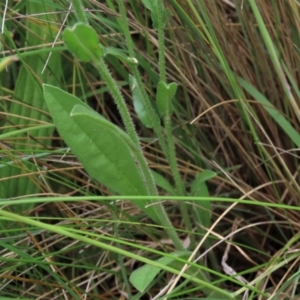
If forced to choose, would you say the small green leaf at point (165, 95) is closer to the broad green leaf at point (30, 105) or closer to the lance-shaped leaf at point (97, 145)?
the lance-shaped leaf at point (97, 145)

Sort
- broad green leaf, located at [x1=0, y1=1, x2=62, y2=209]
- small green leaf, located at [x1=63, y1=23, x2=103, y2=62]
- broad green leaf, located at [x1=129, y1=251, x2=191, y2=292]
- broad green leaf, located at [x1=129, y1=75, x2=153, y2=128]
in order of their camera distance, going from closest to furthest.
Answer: small green leaf, located at [x1=63, y1=23, x2=103, y2=62], broad green leaf, located at [x1=129, y1=251, x2=191, y2=292], broad green leaf, located at [x1=129, y1=75, x2=153, y2=128], broad green leaf, located at [x1=0, y1=1, x2=62, y2=209]

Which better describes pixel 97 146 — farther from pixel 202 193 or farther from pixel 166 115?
pixel 202 193

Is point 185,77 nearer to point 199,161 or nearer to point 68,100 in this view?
point 199,161

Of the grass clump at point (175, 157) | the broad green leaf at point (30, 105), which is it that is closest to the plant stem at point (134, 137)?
the grass clump at point (175, 157)

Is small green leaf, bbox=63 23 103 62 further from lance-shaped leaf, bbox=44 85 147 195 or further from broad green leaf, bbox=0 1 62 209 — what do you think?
broad green leaf, bbox=0 1 62 209

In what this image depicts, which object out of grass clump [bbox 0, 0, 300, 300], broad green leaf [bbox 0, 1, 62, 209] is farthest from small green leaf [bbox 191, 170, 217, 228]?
broad green leaf [bbox 0, 1, 62, 209]

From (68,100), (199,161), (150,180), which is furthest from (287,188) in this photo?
(68,100)
